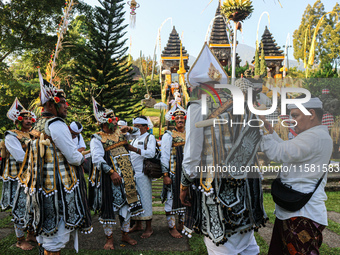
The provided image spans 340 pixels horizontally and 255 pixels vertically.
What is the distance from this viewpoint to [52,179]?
2.69 m

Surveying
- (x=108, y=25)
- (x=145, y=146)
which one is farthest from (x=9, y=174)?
(x=108, y=25)

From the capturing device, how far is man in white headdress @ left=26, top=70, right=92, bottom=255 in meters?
2.65

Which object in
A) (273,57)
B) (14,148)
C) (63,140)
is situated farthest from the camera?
(273,57)

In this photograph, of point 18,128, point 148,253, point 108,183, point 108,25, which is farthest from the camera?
point 108,25

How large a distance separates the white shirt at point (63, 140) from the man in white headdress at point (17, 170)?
98 centimetres

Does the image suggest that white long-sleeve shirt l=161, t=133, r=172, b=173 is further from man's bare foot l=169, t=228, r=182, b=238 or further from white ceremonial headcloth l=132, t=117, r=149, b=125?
man's bare foot l=169, t=228, r=182, b=238

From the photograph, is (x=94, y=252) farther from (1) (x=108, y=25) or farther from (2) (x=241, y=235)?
(1) (x=108, y=25)

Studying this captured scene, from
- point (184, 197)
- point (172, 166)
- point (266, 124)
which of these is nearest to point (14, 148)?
point (172, 166)

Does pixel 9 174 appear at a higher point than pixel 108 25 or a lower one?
lower

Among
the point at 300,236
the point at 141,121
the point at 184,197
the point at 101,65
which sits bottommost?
the point at 300,236

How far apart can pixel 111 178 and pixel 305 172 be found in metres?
2.20

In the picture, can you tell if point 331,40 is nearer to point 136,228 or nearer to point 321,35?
point 321,35

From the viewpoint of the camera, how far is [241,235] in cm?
220

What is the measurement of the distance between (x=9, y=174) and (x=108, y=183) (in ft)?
4.38
